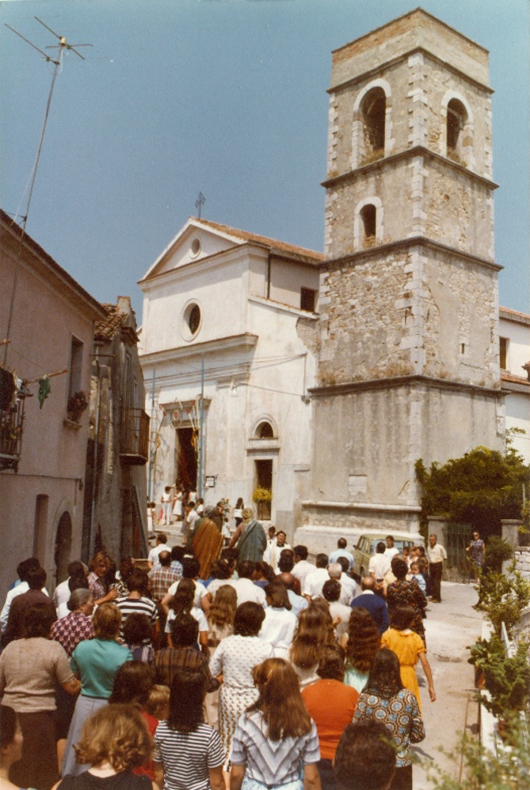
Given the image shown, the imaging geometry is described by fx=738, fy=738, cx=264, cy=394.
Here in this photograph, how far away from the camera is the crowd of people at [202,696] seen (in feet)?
10.8

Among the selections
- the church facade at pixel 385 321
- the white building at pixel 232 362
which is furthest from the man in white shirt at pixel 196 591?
the white building at pixel 232 362

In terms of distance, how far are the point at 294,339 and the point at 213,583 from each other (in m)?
20.2

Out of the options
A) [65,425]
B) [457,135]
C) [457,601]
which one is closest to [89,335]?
[65,425]

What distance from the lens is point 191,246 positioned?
33438 millimetres

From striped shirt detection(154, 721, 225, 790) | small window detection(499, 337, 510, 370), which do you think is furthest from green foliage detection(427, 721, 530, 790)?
small window detection(499, 337, 510, 370)

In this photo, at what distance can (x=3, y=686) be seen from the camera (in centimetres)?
477

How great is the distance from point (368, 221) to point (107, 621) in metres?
22.3

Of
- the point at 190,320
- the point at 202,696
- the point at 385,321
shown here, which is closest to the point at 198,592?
the point at 202,696

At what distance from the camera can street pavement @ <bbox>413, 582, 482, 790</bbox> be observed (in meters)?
7.09

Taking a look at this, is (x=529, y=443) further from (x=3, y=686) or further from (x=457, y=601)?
(x=3, y=686)

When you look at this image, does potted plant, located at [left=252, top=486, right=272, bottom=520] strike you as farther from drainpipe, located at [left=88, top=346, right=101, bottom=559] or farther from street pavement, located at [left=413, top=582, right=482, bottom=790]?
drainpipe, located at [left=88, top=346, right=101, bottom=559]

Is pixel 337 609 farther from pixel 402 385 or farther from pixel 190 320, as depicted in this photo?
pixel 190 320

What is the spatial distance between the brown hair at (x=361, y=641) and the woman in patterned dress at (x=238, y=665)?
0.69m

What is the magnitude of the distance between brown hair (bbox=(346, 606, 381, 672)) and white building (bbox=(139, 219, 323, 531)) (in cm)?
2031
